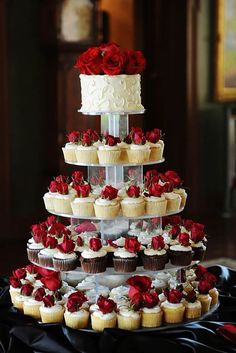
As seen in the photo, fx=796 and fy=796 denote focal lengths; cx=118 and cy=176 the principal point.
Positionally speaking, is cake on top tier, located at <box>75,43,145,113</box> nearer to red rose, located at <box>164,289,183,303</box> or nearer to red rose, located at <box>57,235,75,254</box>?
red rose, located at <box>57,235,75,254</box>

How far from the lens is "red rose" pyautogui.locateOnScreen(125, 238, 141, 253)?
3.42m

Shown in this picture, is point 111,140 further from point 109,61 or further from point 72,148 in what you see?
point 109,61

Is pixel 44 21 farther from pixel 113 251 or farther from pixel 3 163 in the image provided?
pixel 113 251

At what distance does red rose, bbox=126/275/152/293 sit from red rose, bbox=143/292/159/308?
3 cm

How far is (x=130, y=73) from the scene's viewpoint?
11.9 feet

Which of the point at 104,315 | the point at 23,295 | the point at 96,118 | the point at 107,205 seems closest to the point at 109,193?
the point at 107,205

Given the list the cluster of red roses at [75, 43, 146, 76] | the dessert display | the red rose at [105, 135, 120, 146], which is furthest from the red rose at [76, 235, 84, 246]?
the cluster of red roses at [75, 43, 146, 76]

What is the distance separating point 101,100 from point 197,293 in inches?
38.6

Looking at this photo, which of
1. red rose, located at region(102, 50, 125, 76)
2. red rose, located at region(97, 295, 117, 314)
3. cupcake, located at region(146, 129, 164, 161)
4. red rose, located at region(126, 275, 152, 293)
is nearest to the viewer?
red rose, located at region(97, 295, 117, 314)

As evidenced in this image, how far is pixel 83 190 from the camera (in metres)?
3.51

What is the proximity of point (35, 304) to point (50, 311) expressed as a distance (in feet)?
0.37

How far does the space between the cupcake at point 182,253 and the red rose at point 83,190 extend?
45cm

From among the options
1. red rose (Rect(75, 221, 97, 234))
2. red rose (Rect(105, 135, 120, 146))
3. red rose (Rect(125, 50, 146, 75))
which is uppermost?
red rose (Rect(125, 50, 146, 75))

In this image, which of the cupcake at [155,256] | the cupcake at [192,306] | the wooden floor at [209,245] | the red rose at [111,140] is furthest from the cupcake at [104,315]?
the wooden floor at [209,245]
